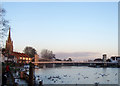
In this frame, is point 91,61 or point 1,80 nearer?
point 1,80

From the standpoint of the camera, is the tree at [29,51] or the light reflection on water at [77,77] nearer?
the light reflection on water at [77,77]

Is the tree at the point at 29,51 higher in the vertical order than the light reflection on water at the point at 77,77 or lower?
higher

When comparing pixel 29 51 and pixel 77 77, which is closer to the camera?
pixel 77 77

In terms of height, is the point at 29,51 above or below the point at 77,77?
above

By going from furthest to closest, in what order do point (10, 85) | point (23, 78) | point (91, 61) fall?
point (91, 61), point (23, 78), point (10, 85)

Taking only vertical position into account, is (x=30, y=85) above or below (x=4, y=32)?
below

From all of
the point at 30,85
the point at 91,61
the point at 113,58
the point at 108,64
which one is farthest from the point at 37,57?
the point at 30,85

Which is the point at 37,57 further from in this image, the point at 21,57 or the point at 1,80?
the point at 1,80

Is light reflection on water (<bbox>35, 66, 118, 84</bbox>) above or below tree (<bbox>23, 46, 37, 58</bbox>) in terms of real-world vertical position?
below

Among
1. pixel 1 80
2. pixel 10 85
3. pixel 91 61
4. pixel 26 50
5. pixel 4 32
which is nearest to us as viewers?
pixel 1 80

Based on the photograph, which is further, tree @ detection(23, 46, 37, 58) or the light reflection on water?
tree @ detection(23, 46, 37, 58)

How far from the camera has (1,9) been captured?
15109 millimetres

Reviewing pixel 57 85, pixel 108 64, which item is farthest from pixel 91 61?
pixel 57 85

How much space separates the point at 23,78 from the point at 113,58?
5780 inches
